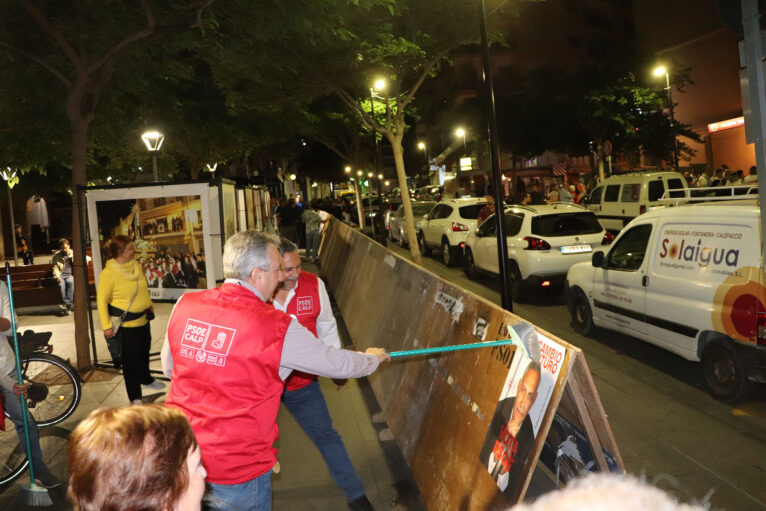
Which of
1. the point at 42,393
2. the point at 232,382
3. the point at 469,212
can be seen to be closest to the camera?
the point at 232,382

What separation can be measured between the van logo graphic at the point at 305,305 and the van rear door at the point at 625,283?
4.57 m

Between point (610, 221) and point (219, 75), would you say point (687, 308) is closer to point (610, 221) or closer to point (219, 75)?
point (219, 75)

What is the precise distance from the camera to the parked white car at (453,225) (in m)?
18.0

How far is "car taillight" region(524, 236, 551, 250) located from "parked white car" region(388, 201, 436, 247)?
10939 millimetres

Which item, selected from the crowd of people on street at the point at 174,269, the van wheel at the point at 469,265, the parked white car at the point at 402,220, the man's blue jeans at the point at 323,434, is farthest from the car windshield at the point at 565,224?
the parked white car at the point at 402,220

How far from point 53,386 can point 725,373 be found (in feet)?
21.9

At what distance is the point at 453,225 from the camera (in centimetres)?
1822

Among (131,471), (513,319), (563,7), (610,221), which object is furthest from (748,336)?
(563,7)

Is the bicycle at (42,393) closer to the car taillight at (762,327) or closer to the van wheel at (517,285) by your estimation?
the car taillight at (762,327)

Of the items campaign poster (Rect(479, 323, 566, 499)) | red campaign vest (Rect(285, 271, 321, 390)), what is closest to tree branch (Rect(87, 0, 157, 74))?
red campaign vest (Rect(285, 271, 321, 390))

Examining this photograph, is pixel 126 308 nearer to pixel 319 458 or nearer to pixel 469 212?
pixel 319 458

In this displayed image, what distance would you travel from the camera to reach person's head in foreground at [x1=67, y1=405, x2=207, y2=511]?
5.16ft

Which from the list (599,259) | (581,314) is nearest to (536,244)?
(581,314)

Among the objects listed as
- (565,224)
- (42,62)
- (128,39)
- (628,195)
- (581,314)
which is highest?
(128,39)
